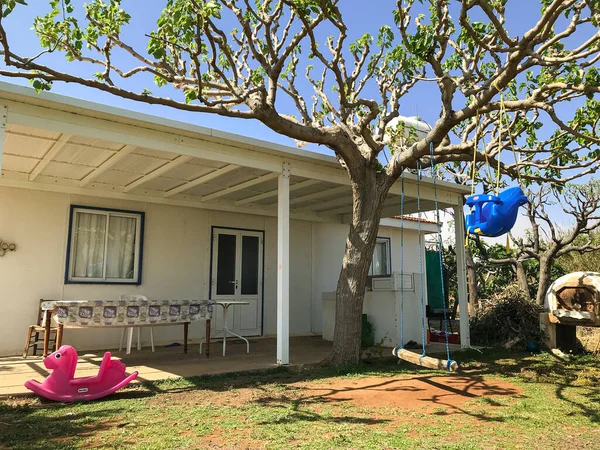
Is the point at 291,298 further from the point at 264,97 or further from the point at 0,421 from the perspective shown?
the point at 0,421

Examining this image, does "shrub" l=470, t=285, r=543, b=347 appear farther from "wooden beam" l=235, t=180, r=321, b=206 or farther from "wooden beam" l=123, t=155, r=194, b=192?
"wooden beam" l=123, t=155, r=194, b=192

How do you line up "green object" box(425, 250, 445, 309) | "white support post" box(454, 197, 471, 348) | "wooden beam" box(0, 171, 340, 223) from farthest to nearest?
"green object" box(425, 250, 445, 309) < "white support post" box(454, 197, 471, 348) < "wooden beam" box(0, 171, 340, 223)

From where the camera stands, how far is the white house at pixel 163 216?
5859mm

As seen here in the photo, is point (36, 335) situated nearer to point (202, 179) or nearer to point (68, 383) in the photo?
point (68, 383)

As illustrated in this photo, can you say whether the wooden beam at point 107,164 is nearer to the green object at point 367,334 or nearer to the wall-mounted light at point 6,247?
the wall-mounted light at point 6,247

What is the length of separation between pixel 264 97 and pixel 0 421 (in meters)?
4.55

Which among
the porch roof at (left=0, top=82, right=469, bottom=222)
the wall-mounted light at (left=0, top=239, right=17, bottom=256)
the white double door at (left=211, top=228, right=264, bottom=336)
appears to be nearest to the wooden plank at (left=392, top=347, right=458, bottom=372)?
the porch roof at (left=0, top=82, right=469, bottom=222)

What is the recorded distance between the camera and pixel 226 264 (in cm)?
1002

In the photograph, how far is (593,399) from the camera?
5020 mm

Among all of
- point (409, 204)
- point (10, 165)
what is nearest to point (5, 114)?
point (10, 165)

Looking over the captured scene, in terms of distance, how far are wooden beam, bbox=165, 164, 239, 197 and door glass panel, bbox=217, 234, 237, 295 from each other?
1.72 m

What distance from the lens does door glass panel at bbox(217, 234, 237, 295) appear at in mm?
9898

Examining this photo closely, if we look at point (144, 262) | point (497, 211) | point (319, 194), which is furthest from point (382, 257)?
point (497, 211)

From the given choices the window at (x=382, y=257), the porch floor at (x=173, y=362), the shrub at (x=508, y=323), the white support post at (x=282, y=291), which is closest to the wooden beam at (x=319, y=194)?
the white support post at (x=282, y=291)
